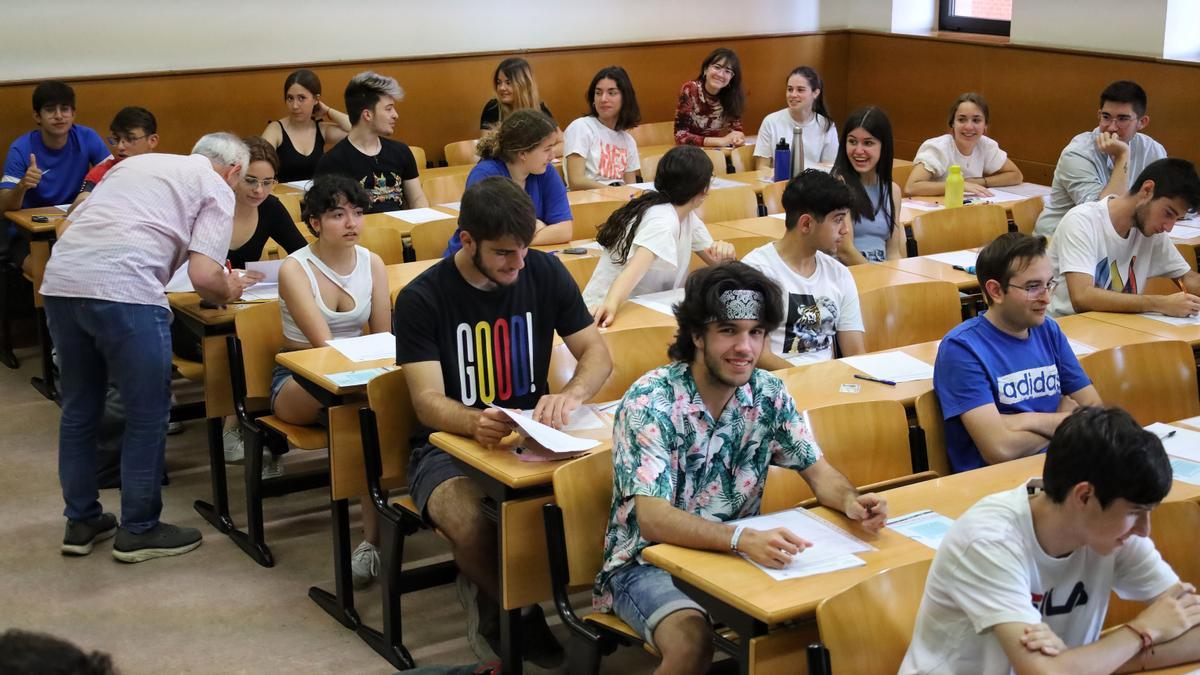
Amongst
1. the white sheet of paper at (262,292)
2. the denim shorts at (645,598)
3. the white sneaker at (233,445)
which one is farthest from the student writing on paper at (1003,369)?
the white sneaker at (233,445)

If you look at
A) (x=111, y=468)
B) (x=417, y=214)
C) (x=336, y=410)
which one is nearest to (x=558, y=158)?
(x=417, y=214)

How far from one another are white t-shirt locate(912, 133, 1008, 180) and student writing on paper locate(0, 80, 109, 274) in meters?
4.58

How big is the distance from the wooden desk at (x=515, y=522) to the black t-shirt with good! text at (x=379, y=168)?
347 cm

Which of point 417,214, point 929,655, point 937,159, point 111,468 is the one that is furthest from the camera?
point 937,159

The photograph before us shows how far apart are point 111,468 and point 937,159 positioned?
4.65 meters

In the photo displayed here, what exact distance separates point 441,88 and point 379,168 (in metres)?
2.67

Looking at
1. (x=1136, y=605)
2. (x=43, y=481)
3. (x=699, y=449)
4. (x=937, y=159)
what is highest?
(x=937, y=159)

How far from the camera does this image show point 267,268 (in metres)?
5.04

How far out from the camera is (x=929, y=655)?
2.40 meters

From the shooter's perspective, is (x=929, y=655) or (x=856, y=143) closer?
(x=929, y=655)

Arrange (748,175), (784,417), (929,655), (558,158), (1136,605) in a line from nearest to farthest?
(929,655) → (1136,605) → (784,417) → (748,175) → (558,158)

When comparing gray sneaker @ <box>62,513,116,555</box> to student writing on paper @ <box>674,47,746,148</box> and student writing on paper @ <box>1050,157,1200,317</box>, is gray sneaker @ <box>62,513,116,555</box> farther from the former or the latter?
student writing on paper @ <box>674,47,746,148</box>

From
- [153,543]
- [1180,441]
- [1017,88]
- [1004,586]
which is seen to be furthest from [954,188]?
[1004,586]

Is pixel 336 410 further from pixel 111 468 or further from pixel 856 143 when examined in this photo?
pixel 856 143
